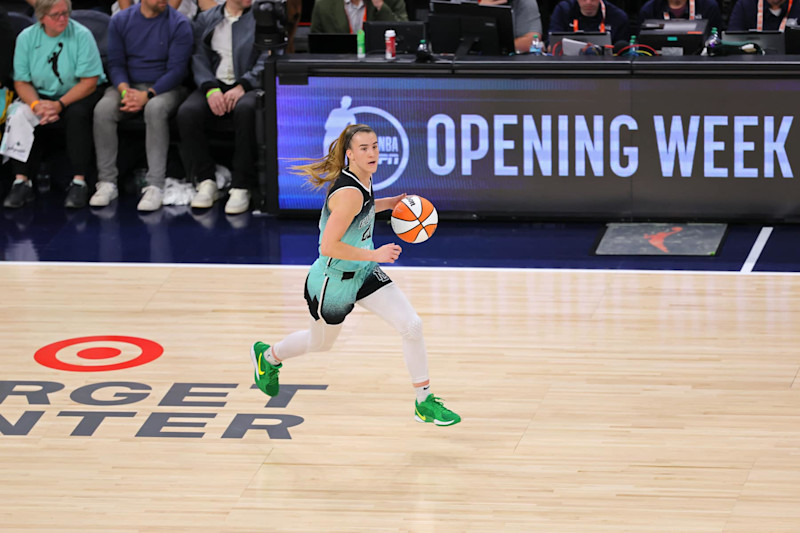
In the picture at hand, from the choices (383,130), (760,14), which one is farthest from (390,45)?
(760,14)

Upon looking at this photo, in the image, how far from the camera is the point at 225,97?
11.8 m

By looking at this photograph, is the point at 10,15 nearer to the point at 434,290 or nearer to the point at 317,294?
the point at 434,290

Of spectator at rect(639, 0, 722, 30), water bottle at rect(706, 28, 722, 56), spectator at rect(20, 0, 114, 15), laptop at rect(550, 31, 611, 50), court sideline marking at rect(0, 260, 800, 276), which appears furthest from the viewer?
spectator at rect(20, 0, 114, 15)

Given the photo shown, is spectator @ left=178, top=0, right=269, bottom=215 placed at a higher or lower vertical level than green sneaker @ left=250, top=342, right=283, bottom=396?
Result: higher

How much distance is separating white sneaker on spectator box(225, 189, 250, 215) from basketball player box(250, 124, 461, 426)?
4.89 metres

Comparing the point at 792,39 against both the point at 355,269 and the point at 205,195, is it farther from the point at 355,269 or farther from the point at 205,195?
the point at 355,269

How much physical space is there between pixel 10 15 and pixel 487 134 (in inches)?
195

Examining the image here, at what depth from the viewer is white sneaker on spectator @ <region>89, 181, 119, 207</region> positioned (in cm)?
1204

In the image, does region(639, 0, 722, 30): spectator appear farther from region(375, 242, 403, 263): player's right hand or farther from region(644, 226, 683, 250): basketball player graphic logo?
region(375, 242, 403, 263): player's right hand

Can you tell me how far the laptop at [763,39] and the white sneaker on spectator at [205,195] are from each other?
4728 mm

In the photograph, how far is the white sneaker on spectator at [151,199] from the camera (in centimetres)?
1182

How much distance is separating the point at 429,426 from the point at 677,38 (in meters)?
5.39

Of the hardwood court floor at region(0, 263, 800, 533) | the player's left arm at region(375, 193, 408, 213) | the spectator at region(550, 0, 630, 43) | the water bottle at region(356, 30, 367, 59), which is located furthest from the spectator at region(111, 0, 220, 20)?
the player's left arm at region(375, 193, 408, 213)

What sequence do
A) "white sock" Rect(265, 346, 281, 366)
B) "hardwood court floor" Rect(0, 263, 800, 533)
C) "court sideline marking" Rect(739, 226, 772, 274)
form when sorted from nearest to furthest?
1. "hardwood court floor" Rect(0, 263, 800, 533)
2. "white sock" Rect(265, 346, 281, 366)
3. "court sideline marking" Rect(739, 226, 772, 274)
